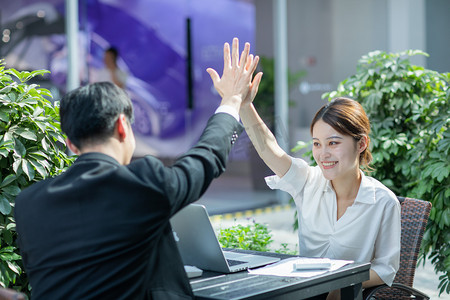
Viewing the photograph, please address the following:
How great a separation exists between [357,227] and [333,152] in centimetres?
34

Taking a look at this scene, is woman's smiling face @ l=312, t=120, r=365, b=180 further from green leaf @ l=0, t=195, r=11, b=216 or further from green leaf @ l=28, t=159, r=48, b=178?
green leaf @ l=0, t=195, r=11, b=216

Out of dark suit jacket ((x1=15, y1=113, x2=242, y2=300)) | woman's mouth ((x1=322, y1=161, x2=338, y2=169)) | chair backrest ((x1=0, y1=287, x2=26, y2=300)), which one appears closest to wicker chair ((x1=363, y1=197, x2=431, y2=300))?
woman's mouth ((x1=322, y1=161, x2=338, y2=169))

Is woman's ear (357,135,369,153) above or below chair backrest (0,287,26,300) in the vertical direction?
above

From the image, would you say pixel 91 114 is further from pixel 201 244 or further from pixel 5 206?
pixel 5 206

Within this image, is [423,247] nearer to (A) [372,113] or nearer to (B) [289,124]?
(A) [372,113]

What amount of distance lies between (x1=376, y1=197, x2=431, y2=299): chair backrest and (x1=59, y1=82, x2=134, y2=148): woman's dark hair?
1698mm

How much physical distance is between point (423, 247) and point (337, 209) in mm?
1199

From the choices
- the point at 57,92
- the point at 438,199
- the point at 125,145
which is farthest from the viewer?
the point at 57,92

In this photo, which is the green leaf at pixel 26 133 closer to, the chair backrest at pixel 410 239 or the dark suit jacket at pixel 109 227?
the dark suit jacket at pixel 109 227

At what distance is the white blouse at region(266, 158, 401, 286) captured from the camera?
112 inches

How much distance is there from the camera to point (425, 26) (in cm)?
859

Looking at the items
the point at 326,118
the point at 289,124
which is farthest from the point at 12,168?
the point at 289,124

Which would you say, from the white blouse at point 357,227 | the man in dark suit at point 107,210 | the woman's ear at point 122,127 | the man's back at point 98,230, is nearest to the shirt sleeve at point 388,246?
the white blouse at point 357,227

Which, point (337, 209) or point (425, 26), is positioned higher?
point (425, 26)
